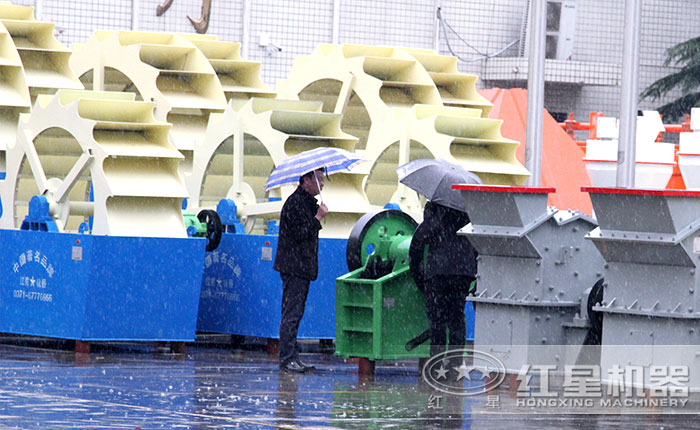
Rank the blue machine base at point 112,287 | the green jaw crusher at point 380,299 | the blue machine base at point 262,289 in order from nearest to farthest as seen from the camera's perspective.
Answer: the green jaw crusher at point 380,299
the blue machine base at point 112,287
the blue machine base at point 262,289

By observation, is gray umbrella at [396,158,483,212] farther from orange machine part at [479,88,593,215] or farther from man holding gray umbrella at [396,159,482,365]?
orange machine part at [479,88,593,215]

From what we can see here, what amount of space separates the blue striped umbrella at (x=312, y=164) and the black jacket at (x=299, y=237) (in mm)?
157

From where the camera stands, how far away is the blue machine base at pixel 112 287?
1362cm

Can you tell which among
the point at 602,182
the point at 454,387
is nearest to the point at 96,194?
the point at 454,387

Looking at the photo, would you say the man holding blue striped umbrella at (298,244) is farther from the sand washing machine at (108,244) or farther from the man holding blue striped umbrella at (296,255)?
the sand washing machine at (108,244)

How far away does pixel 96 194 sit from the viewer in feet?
45.8

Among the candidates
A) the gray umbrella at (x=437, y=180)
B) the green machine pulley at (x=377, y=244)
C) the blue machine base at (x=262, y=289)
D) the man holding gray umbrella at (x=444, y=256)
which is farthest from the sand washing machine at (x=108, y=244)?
the man holding gray umbrella at (x=444, y=256)

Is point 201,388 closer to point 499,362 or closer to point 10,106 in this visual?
point 499,362

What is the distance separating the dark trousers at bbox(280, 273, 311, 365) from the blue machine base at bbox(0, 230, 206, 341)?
5.22 ft

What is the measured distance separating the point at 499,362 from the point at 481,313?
1.48 ft

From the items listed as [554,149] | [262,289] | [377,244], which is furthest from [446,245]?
[554,149]

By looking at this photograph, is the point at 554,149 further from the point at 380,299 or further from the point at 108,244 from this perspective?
the point at 380,299

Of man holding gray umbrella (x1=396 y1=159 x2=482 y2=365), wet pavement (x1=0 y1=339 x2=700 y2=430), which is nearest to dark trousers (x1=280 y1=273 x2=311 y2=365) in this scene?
wet pavement (x1=0 y1=339 x2=700 y2=430)

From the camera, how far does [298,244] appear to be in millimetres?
12633
